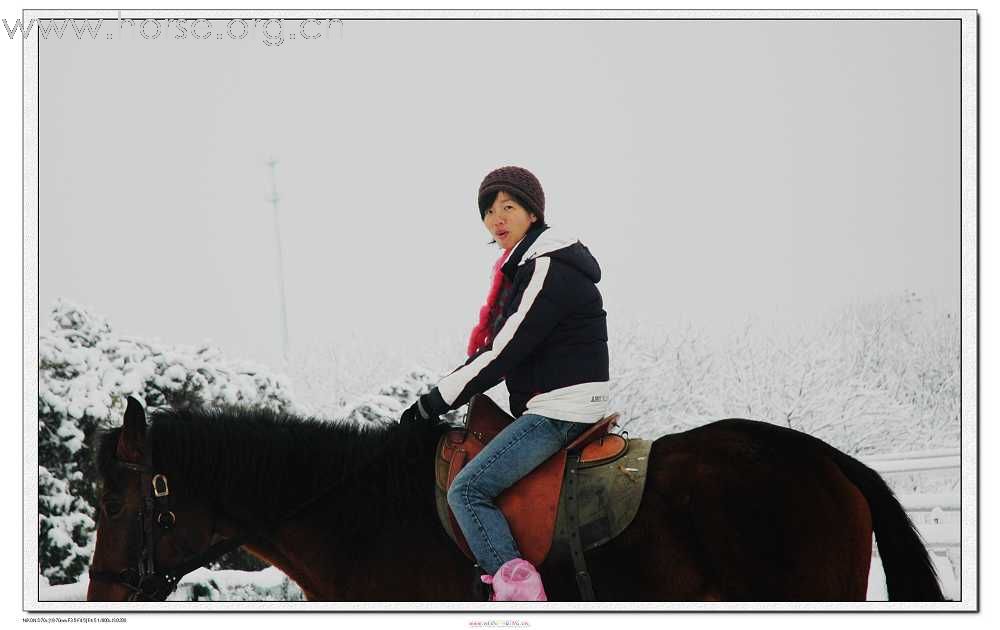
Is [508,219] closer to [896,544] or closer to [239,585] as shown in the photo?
[896,544]

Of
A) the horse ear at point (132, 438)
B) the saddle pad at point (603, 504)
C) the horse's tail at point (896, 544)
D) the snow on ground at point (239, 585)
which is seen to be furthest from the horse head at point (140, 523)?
the horse's tail at point (896, 544)

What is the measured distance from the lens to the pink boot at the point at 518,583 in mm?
2799

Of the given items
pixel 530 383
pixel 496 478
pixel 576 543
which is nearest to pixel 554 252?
pixel 530 383

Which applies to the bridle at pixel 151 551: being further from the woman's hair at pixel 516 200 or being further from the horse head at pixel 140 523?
the woman's hair at pixel 516 200

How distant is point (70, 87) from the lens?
509cm

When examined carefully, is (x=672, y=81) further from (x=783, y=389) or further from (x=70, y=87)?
(x=70, y=87)

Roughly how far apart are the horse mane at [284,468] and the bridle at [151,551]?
1.8 inches

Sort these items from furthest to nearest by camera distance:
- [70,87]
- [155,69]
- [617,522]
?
[155,69] < [70,87] < [617,522]

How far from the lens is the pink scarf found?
10.6ft

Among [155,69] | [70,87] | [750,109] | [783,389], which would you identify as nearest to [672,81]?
[750,109]

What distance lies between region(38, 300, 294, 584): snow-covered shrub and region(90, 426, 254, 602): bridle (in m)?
A: 2.23

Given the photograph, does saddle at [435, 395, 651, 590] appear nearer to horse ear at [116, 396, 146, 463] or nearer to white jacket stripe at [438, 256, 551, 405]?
white jacket stripe at [438, 256, 551, 405]

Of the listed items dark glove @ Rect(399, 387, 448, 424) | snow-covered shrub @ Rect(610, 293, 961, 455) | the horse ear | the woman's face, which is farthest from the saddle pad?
snow-covered shrub @ Rect(610, 293, 961, 455)
